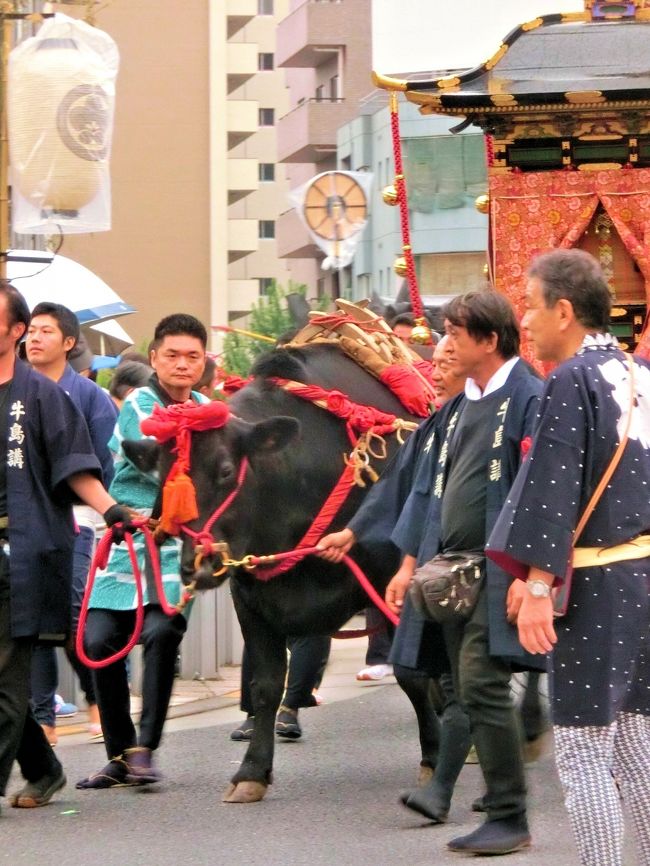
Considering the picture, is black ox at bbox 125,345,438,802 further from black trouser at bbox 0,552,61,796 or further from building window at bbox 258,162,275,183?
building window at bbox 258,162,275,183

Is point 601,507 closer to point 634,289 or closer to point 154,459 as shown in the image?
point 154,459

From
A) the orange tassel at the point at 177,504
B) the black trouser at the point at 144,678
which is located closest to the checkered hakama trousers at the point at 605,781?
the orange tassel at the point at 177,504

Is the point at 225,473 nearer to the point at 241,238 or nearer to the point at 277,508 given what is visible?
the point at 277,508

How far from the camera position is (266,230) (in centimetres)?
6075

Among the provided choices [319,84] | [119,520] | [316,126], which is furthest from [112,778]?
[319,84]

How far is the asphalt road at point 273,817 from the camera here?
5812mm

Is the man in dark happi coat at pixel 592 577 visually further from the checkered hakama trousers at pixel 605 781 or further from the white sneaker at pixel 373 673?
the white sneaker at pixel 373 673

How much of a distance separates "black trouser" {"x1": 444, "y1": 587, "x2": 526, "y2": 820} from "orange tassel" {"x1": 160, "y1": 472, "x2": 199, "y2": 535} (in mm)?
1280

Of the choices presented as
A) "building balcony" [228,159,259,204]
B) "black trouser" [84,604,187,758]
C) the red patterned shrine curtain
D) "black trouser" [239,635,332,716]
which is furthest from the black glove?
"building balcony" [228,159,259,204]

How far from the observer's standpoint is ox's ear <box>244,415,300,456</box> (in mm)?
6715

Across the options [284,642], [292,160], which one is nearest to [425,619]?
[284,642]

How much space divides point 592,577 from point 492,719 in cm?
123

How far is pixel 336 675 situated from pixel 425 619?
4.81m

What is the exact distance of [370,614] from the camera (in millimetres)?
7688
